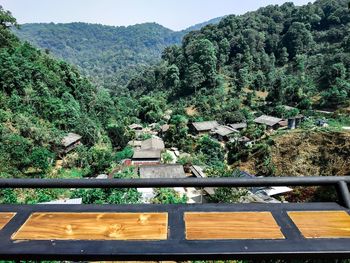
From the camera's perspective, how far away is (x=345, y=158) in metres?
16.8

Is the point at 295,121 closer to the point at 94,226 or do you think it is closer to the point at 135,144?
the point at 135,144

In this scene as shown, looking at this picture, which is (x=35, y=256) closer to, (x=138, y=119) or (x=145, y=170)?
(x=145, y=170)

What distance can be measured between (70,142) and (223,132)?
12.9 meters

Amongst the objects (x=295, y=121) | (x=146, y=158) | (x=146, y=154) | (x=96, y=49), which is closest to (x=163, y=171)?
(x=146, y=158)

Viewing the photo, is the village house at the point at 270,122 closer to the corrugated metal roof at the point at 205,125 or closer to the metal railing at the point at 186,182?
the corrugated metal roof at the point at 205,125

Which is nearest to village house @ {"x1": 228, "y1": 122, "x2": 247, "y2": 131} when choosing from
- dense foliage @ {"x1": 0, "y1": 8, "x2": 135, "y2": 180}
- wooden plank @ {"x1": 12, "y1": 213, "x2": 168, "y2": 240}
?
dense foliage @ {"x1": 0, "y1": 8, "x2": 135, "y2": 180}

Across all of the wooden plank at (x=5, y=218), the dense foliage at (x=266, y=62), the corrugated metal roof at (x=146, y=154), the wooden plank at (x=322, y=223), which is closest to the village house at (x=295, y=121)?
the dense foliage at (x=266, y=62)

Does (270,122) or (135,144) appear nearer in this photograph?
(135,144)

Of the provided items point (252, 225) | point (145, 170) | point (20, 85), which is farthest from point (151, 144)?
point (252, 225)

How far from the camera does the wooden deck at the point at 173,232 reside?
111 cm

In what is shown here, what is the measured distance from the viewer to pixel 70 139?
24609 mm

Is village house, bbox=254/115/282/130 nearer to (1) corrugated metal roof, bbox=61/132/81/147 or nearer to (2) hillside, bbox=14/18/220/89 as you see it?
(1) corrugated metal roof, bbox=61/132/81/147

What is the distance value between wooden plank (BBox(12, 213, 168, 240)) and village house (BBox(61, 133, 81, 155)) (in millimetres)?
23222

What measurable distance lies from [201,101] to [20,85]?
21042 millimetres
